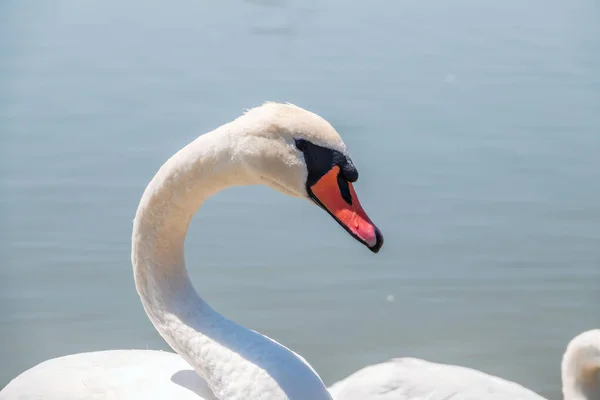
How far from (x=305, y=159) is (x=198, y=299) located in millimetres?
646

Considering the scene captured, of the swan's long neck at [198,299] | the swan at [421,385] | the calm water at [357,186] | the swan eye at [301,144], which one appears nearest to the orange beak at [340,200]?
the swan eye at [301,144]

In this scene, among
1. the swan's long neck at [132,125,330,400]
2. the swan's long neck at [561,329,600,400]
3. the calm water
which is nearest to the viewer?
the swan's long neck at [132,125,330,400]

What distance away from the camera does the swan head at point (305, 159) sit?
2873mm

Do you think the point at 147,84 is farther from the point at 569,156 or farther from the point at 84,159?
the point at 569,156

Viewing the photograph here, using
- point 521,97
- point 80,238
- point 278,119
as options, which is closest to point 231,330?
point 278,119

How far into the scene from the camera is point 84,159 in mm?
6902

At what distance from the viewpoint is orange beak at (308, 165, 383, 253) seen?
2855 mm

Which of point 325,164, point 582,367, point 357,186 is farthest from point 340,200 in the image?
point 357,186

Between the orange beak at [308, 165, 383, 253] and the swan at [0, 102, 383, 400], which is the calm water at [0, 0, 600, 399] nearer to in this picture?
the swan at [0, 102, 383, 400]

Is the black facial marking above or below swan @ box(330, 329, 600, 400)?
above

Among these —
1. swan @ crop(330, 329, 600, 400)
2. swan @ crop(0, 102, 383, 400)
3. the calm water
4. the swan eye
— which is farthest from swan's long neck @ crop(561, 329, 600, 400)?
the swan eye

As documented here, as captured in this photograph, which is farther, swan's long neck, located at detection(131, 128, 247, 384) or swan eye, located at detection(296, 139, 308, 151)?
swan's long neck, located at detection(131, 128, 247, 384)

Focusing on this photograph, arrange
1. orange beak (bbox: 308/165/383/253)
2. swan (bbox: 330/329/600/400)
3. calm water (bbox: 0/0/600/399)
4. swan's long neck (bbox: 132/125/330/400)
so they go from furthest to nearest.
→ calm water (bbox: 0/0/600/399), swan (bbox: 330/329/600/400), swan's long neck (bbox: 132/125/330/400), orange beak (bbox: 308/165/383/253)

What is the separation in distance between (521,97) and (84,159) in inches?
150
